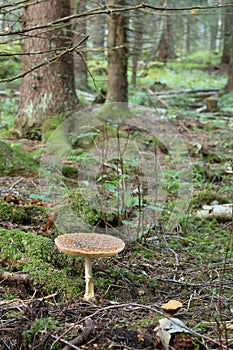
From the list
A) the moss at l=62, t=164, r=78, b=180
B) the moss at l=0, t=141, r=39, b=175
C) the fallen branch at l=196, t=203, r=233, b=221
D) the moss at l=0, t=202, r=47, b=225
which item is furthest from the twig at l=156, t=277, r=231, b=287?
the moss at l=62, t=164, r=78, b=180

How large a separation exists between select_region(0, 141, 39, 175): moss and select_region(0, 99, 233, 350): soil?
51 centimetres

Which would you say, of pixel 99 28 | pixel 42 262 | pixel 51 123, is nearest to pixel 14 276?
pixel 42 262

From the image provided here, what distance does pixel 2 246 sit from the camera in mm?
3180

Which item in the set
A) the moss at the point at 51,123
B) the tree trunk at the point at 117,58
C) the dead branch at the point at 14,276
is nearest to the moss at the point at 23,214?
the dead branch at the point at 14,276

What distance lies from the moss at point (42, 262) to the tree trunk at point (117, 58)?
657 cm

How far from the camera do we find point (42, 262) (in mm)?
3109

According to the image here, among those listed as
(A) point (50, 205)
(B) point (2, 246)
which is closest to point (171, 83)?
(A) point (50, 205)

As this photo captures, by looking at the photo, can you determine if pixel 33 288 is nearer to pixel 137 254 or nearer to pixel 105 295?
pixel 105 295

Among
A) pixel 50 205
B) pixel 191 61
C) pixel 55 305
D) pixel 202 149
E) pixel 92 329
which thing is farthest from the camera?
pixel 191 61

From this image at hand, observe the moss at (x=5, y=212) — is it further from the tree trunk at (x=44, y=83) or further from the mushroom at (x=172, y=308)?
the tree trunk at (x=44, y=83)

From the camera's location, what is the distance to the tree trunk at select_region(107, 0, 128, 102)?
922 cm

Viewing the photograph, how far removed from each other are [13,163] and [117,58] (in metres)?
4.97

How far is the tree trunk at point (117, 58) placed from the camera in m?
9.22

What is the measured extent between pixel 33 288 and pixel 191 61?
91.5 ft
